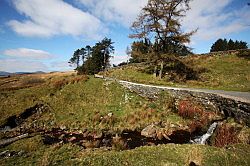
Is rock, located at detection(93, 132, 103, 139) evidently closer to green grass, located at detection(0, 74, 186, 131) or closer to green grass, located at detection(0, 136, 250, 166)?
green grass, located at detection(0, 74, 186, 131)

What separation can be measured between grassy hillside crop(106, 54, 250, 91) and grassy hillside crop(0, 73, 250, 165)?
923 centimetres

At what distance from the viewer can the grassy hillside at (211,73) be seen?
34375 mm

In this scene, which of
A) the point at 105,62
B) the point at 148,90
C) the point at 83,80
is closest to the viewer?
the point at 148,90

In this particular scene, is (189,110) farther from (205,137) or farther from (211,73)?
(211,73)

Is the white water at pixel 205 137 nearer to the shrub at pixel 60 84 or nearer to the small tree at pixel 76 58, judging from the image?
the shrub at pixel 60 84

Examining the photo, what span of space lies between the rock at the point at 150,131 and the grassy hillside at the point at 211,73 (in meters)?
13.9

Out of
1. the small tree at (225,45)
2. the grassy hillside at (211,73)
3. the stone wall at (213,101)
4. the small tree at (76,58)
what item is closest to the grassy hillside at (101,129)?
the stone wall at (213,101)

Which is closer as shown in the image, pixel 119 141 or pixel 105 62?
pixel 119 141

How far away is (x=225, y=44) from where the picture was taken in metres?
84.4

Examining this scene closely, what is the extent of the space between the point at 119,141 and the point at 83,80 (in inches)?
795

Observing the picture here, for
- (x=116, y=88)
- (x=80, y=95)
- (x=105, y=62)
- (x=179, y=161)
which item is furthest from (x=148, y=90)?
(x=105, y=62)

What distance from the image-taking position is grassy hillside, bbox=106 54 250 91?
113 feet

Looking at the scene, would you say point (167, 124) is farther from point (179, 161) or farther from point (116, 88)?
point (116, 88)

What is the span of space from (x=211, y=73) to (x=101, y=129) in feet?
91.4
